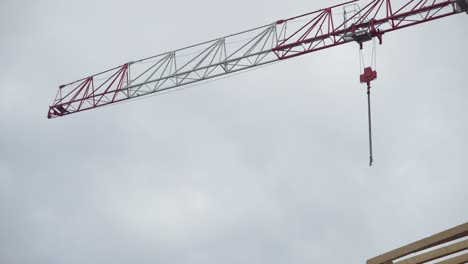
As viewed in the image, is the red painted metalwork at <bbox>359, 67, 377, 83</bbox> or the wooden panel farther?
the red painted metalwork at <bbox>359, 67, 377, 83</bbox>

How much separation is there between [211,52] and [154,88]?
605 cm

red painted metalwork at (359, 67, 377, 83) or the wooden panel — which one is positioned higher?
red painted metalwork at (359, 67, 377, 83)

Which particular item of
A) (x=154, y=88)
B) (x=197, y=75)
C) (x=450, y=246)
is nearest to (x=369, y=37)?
(x=197, y=75)

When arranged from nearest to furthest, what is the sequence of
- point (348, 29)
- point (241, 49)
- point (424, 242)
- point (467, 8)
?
1. point (424, 242)
2. point (467, 8)
3. point (348, 29)
4. point (241, 49)

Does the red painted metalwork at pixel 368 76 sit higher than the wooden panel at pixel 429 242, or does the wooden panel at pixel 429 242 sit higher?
the red painted metalwork at pixel 368 76

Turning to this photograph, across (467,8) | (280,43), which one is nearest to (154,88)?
(280,43)

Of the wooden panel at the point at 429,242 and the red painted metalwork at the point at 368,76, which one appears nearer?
the wooden panel at the point at 429,242

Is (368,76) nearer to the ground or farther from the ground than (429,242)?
farther from the ground

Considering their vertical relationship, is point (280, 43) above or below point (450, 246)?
above

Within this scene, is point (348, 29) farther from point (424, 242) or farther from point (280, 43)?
point (424, 242)

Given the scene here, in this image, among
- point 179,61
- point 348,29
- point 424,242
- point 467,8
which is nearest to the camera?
point 424,242

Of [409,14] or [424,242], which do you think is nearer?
[424,242]

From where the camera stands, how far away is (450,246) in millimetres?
12305

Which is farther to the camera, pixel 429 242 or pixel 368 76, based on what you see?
pixel 368 76
